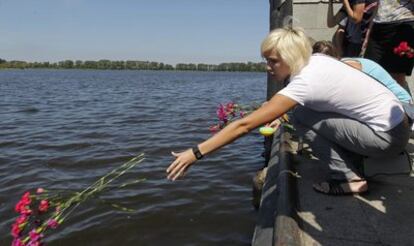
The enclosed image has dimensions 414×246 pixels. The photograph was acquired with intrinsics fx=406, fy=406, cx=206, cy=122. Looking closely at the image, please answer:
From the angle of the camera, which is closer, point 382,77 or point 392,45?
point 382,77

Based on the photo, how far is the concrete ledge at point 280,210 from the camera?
10.1 ft

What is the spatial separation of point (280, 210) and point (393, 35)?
3.14 meters

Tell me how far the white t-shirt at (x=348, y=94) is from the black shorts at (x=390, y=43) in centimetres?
188

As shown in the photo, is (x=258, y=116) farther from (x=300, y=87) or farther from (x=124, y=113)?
(x=124, y=113)

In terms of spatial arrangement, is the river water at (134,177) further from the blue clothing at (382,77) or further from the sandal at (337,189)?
the blue clothing at (382,77)

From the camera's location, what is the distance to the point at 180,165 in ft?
9.05

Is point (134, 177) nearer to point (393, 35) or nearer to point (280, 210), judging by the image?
point (280, 210)

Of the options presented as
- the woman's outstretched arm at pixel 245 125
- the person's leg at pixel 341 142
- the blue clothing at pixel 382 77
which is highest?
the blue clothing at pixel 382 77

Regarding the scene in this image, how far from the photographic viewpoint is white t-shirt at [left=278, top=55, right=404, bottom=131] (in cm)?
321

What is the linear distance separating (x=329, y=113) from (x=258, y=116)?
117cm

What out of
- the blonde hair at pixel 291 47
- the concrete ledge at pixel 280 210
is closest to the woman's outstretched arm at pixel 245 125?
the blonde hair at pixel 291 47

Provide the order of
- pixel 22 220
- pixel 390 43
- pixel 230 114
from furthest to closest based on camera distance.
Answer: pixel 390 43, pixel 230 114, pixel 22 220

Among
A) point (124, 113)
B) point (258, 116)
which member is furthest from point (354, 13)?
point (124, 113)

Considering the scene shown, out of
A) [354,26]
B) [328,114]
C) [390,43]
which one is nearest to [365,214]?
[328,114]
